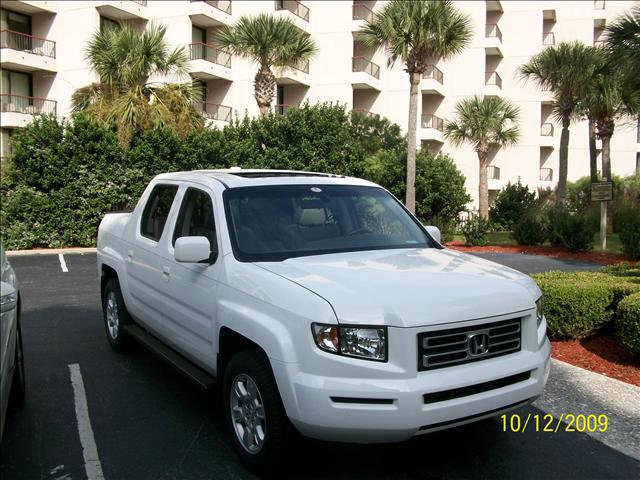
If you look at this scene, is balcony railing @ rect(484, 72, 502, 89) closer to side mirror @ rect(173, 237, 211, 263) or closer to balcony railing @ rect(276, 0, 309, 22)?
balcony railing @ rect(276, 0, 309, 22)

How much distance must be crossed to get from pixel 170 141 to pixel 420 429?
18859 millimetres

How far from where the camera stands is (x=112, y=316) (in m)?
6.60

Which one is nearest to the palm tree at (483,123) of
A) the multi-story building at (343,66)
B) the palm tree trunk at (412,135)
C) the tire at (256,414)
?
the multi-story building at (343,66)

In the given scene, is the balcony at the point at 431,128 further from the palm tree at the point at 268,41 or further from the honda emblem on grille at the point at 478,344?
the honda emblem on grille at the point at 478,344

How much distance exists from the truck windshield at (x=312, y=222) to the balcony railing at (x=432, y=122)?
A: 3781 centimetres

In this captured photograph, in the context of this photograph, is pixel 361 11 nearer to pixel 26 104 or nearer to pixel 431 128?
pixel 431 128

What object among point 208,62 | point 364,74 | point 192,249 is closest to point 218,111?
point 208,62

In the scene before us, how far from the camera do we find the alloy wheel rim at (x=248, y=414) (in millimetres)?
3654

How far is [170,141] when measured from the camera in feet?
67.8

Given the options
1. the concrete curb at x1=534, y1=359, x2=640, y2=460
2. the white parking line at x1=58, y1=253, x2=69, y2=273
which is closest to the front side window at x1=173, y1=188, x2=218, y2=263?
the concrete curb at x1=534, y1=359, x2=640, y2=460

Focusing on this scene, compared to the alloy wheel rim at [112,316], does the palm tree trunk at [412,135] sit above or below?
above

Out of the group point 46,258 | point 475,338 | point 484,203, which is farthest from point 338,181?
point 484,203

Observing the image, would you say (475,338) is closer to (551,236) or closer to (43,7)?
(551,236)

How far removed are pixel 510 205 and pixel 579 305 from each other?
30413 millimetres
